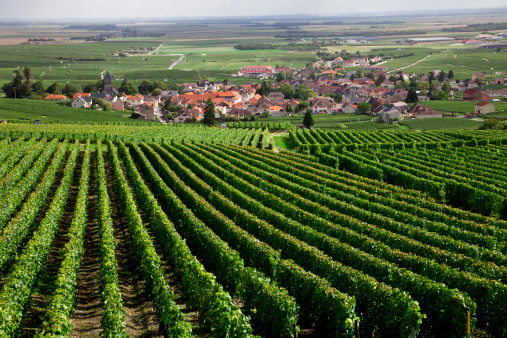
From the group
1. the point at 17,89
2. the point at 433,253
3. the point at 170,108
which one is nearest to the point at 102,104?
the point at 170,108

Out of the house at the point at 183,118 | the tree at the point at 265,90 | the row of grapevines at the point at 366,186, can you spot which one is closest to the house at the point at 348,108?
the tree at the point at 265,90

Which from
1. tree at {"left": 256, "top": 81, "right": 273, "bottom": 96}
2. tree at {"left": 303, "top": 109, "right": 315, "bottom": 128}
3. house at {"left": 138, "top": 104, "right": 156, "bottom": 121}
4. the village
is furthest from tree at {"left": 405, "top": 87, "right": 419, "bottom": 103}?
house at {"left": 138, "top": 104, "right": 156, "bottom": 121}

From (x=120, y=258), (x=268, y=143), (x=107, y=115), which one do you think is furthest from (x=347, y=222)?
(x=107, y=115)

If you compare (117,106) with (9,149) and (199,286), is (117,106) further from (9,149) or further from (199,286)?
(199,286)

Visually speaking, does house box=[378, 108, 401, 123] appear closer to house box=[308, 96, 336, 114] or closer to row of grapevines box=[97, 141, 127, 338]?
house box=[308, 96, 336, 114]

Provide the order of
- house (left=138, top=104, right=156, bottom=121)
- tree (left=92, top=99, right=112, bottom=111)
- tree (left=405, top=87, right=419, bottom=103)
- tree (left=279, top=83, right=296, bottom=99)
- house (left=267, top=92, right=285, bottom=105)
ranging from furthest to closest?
tree (left=279, top=83, right=296, bottom=99)
house (left=267, top=92, right=285, bottom=105)
tree (left=405, top=87, right=419, bottom=103)
tree (left=92, top=99, right=112, bottom=111)
house (left=138, top=104, right=156, bottom=121)
